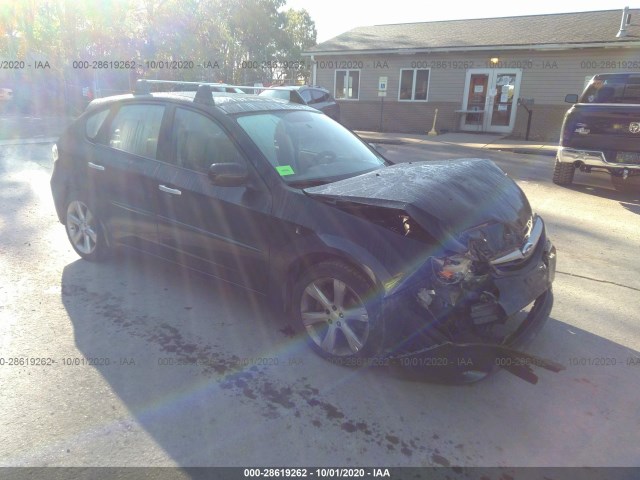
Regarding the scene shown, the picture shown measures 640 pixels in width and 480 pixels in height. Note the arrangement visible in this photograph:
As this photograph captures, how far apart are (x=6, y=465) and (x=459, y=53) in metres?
18.6

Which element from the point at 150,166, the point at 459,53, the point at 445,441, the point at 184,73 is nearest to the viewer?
the point at 445,441

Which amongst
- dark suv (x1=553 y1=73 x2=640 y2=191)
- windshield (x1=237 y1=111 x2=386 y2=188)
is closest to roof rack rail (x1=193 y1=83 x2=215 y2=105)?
windshield (x1=237 y1=111 x2=386 y2=188)

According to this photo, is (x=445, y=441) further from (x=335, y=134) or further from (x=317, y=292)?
(x=335, y=134)

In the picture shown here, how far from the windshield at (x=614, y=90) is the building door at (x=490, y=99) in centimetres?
955

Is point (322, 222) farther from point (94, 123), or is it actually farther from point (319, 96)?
point (319, 96)

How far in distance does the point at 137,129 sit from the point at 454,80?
16.3 m

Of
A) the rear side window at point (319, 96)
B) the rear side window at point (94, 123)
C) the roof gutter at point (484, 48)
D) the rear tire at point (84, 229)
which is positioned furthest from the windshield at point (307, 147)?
the roof gutter at point (484, 48)

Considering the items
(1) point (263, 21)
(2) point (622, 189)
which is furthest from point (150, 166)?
(1) point (263, 21)

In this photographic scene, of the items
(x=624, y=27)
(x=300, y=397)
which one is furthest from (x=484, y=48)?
(x=300, y=397)

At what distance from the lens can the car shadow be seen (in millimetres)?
2438

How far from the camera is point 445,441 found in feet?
8.21

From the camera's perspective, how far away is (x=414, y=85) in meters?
19.0

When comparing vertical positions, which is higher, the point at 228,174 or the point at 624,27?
the point at 624,27

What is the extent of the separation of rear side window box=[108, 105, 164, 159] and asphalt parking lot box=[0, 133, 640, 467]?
4.02 feet
